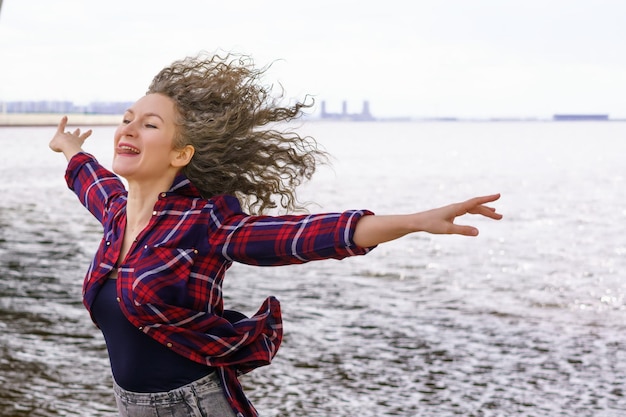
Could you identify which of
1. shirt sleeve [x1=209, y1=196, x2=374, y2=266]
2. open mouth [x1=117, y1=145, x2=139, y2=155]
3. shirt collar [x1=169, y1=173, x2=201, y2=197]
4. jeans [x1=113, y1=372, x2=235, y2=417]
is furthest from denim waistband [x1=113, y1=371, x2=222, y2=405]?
open mouth [x1=117, y1=145, x2=139, y2=155]

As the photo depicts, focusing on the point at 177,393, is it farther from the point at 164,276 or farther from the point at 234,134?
the point at 234,134

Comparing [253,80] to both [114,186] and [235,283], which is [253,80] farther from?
[235,283]

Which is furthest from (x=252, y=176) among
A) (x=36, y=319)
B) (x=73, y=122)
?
(x=73, y=122)

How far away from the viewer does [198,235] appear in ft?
9.23

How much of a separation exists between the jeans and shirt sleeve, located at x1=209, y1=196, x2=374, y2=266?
15.4 inches

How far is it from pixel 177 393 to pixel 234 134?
0.81 m

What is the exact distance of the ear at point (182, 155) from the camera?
299cm

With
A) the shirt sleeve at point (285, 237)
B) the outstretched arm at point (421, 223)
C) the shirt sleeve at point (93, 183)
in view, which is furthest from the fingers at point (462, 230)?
the shirt sleeve at point (93, 183)

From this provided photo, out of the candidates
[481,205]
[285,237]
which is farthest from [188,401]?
[481,205]

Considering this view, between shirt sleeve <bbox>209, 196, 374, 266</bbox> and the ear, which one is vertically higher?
the ear

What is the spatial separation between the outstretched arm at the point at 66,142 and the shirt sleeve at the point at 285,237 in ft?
3.48

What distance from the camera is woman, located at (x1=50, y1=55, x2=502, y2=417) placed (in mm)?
2719

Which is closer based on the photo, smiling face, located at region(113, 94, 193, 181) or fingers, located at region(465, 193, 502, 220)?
fingers, located at region(465, 193, 502, 220)

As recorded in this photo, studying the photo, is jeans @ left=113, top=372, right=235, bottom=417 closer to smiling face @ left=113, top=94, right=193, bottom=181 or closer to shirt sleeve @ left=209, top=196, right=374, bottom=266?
shirt sleeve @ left=209, top=196, right=374, bottom=266
